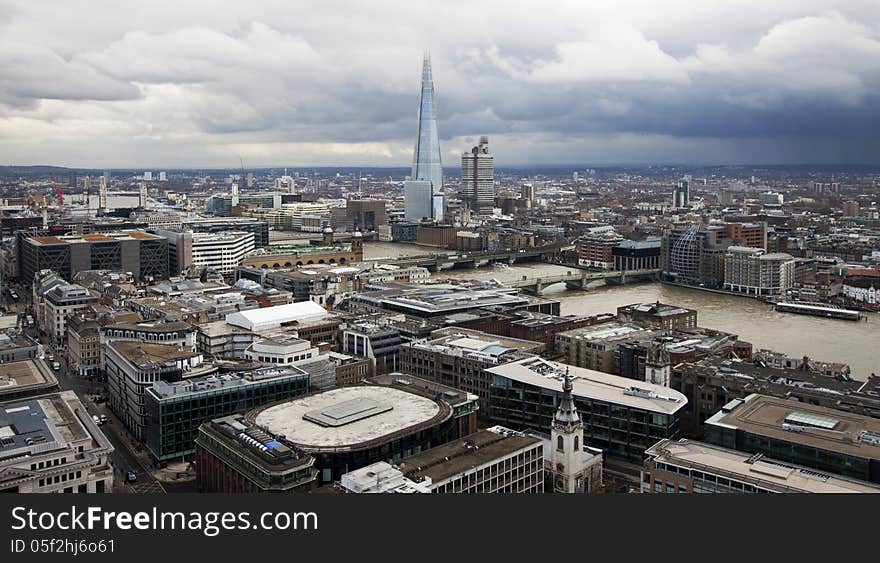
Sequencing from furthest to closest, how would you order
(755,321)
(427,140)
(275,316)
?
(427,140)
(755,321)
(275,316)

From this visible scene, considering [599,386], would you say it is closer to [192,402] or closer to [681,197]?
[192,402]

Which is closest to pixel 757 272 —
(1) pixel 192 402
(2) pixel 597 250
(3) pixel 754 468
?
(2) pixel 597 250

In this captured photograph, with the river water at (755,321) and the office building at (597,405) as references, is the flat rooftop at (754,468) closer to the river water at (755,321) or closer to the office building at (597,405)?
the office building at (597,405)

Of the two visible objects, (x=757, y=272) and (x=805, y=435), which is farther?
(x=757, y=272)

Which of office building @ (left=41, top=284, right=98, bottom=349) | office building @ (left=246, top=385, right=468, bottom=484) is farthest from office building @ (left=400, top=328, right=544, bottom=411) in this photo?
office building @ (left=41, top=284, right=98, bottom=349)

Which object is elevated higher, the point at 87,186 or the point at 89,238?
the point at 87,186

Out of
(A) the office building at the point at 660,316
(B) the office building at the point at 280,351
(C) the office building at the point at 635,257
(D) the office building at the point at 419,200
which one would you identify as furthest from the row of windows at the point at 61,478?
(D) the office building at the point at 419,200

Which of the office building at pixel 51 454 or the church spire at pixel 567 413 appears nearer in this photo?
the office building at pixel 51 454
